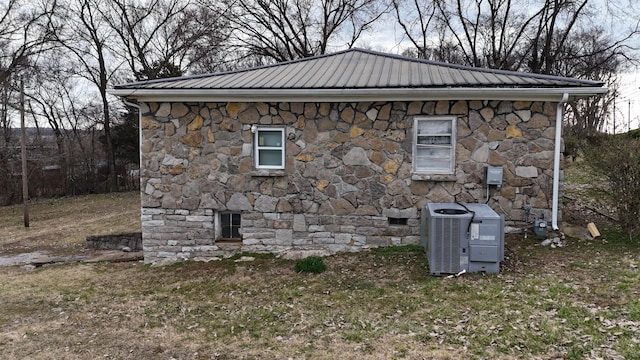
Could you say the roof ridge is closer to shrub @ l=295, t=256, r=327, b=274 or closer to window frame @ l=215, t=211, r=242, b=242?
window frame @ l=215, t=211, r=242, b=242

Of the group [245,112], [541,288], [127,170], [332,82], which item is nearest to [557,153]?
[541,288]

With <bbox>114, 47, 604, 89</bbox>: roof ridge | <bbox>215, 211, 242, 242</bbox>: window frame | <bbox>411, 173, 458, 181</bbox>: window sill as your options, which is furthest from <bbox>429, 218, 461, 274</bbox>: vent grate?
<bbox>215, 211, 242, 242</bbox>: window frame

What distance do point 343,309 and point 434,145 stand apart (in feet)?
11.3

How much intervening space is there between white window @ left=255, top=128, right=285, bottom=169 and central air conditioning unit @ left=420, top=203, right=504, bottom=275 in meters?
3.00

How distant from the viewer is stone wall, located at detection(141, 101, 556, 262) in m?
7.10

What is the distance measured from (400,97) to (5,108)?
2233 cm

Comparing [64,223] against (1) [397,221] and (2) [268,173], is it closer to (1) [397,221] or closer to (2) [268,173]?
(2) [268,173]

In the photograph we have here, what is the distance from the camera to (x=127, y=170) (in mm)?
25562

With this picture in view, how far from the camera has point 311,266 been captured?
22.2 ft

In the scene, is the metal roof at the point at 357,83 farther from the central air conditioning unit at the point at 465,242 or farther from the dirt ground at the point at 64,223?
the dirt ground at the point at 64,223

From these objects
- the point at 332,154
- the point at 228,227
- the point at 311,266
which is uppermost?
the point at 332,154

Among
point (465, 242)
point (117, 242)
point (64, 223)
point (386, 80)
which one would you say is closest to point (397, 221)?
point (465, 242)

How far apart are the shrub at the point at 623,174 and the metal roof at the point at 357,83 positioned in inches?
44.5

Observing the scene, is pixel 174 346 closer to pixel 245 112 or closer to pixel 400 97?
pixel 245 112
